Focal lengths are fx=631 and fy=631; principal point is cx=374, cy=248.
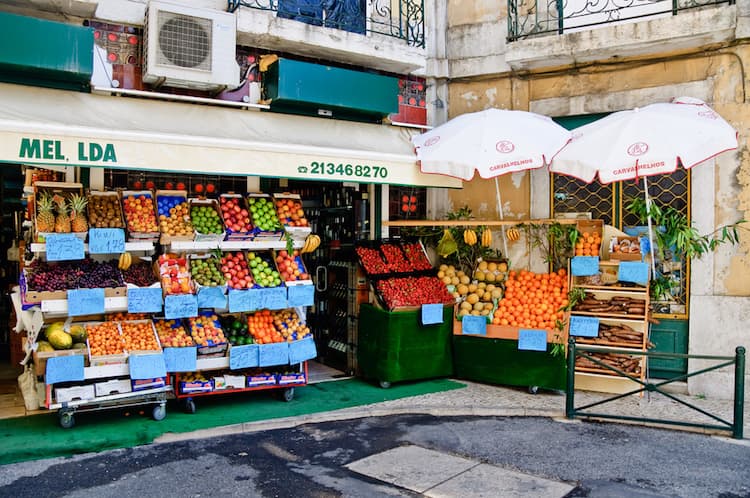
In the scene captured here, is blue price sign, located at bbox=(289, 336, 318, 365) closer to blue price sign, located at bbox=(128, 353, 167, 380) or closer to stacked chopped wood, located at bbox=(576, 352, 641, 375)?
blue price sign, located at bbox=(128, 353, 167, 380)

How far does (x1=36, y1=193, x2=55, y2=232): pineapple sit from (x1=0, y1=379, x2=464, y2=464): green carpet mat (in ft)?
6.95

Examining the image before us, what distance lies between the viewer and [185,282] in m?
7.39

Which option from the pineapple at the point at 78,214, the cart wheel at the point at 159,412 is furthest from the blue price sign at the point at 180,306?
the pineapple at the point at 78,214

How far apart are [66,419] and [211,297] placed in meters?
1.96

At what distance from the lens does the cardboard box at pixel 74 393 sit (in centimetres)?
654

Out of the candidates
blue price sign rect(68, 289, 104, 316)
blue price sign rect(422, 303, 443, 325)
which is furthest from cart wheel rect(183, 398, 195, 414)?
blue price sign rect(422, 303, 443, 325)

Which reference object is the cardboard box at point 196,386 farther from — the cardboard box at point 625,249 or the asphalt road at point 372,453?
the cardboard box at point 625,249

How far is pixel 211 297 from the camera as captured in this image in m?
7.41

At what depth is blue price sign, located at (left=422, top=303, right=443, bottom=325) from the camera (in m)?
8.77

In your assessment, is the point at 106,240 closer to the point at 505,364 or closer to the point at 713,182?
the point at 505,364

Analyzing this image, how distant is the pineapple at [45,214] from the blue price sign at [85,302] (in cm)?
76

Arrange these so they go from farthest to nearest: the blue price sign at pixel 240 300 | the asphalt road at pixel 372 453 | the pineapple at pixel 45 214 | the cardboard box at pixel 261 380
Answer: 1. the cardboard box at pixel 261 380
2. the blue price sign at pixel 240 300
3. the pineapple at pixel 45 214
4. the asphalt road at pixel 372 453

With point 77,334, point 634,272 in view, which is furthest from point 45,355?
point 634,272

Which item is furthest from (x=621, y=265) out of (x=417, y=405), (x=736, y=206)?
(x=417, y=405)
